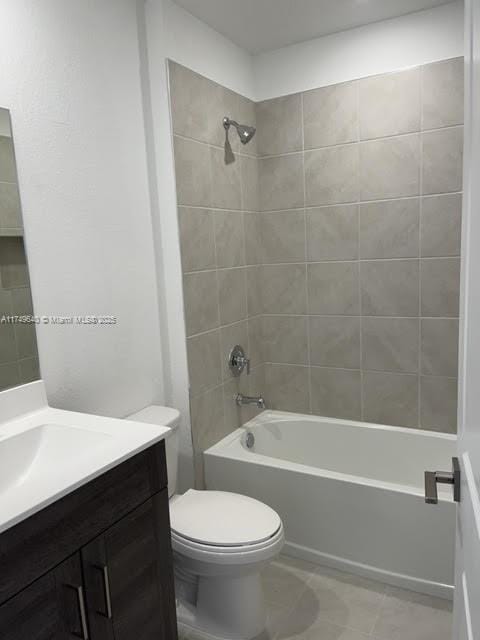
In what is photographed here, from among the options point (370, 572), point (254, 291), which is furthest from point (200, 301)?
point (370, 572)

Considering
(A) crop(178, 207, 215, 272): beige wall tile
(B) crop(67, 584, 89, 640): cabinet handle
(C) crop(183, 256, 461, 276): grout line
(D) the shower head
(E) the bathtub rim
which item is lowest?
(E) the bathtub rim

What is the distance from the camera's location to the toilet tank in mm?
1922

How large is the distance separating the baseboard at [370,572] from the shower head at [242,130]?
2.06 metres

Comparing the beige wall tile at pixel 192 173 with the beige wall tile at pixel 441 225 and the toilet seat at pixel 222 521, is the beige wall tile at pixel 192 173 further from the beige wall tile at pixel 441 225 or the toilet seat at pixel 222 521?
the toilet seat at pixel 222 521

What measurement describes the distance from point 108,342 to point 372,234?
147cm

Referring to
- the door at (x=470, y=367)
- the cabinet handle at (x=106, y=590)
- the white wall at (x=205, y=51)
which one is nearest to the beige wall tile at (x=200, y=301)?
the white wall at (x=205, y=51)

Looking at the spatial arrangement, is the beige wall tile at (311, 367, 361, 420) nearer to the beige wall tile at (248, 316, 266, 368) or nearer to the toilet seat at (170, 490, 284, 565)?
the beige wall tile at (248, 316, 266, 368)

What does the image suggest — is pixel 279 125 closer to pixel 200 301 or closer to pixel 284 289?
pixel 284 289

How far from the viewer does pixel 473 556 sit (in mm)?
773

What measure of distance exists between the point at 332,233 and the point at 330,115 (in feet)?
2.03

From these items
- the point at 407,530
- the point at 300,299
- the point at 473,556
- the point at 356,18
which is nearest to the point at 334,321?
the point at 300,299

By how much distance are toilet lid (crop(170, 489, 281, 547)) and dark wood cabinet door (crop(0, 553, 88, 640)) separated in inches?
23.4

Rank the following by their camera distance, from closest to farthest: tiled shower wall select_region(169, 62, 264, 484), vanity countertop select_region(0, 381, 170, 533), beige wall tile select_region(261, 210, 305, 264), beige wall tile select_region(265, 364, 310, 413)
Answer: vanity countertop select_region(0, 381, 170, 533)
tiled shower wall select_region(169, 62, 264, 484)
beige wall tile select_region(261, 210, 305, 264)
beige wall tile select_region(265, 364, 310, 413)

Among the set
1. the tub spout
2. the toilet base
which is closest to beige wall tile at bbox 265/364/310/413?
the tub spout
